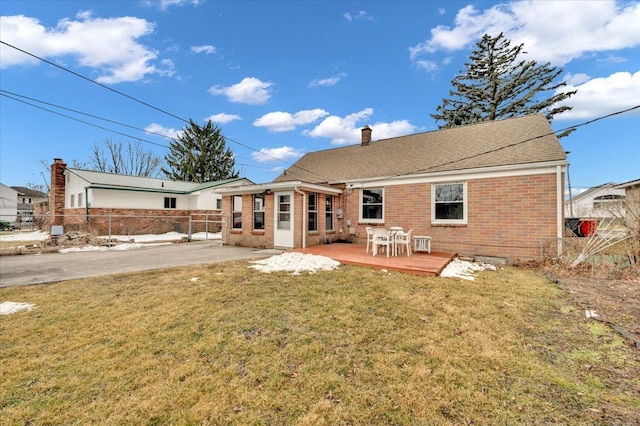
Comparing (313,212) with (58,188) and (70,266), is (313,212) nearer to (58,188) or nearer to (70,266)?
(70,266)

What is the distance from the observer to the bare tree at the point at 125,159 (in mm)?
38062

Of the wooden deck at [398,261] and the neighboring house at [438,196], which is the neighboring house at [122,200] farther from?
the wooden deck at [398,261]

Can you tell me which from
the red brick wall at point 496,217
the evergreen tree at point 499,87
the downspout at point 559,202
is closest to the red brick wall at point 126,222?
the red brick wall at point 496,217

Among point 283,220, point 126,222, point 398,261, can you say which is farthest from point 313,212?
point 126,222

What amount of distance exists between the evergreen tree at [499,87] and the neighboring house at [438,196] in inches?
613

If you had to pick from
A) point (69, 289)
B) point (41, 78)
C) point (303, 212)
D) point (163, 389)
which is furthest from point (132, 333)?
point (41, 78)

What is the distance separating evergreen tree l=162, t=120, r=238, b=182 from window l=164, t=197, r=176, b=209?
13738mm

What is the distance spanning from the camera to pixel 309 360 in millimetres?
3062

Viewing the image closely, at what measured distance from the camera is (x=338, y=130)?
30.6 m

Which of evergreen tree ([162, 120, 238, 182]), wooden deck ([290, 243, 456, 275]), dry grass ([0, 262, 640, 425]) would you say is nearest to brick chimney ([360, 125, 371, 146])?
wooden deck ([290, 243, 456, 275])

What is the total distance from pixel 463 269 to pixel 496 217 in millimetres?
2936

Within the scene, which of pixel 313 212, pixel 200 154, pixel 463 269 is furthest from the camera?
pixel 200 154

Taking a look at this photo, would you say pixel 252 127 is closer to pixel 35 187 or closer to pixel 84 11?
pixel 84 11

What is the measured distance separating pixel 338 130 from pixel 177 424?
3062 centimetres
